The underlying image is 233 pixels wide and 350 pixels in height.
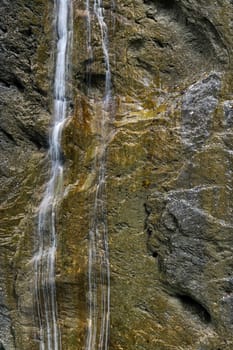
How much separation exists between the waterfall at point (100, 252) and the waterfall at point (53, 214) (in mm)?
234

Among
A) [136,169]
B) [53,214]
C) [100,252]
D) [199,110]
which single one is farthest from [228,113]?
[53,214]

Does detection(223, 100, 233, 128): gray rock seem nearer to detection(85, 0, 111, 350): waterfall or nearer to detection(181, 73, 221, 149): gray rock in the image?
detection(181, 73, 221, 149): gray rock

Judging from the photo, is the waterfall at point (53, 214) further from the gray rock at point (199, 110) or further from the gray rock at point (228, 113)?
the gray rock at point (228, 113)

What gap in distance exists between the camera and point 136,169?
363cm

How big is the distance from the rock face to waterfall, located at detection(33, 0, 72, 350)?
0.20 feet

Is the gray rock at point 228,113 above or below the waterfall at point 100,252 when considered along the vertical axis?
above

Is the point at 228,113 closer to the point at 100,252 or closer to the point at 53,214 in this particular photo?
the point at 100,252

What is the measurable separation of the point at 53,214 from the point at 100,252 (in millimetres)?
498

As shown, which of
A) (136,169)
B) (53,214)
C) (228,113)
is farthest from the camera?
(53,214)

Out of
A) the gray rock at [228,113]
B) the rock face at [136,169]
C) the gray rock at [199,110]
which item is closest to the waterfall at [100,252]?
the rock face at [136,169]

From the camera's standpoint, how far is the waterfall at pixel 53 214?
3.76 meters

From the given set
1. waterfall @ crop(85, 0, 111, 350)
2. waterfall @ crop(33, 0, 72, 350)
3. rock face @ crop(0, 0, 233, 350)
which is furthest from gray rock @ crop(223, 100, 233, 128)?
waterfall @ crop(33, 0, 72, 350)

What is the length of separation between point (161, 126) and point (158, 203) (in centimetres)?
61

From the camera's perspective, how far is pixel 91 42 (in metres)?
3.72
